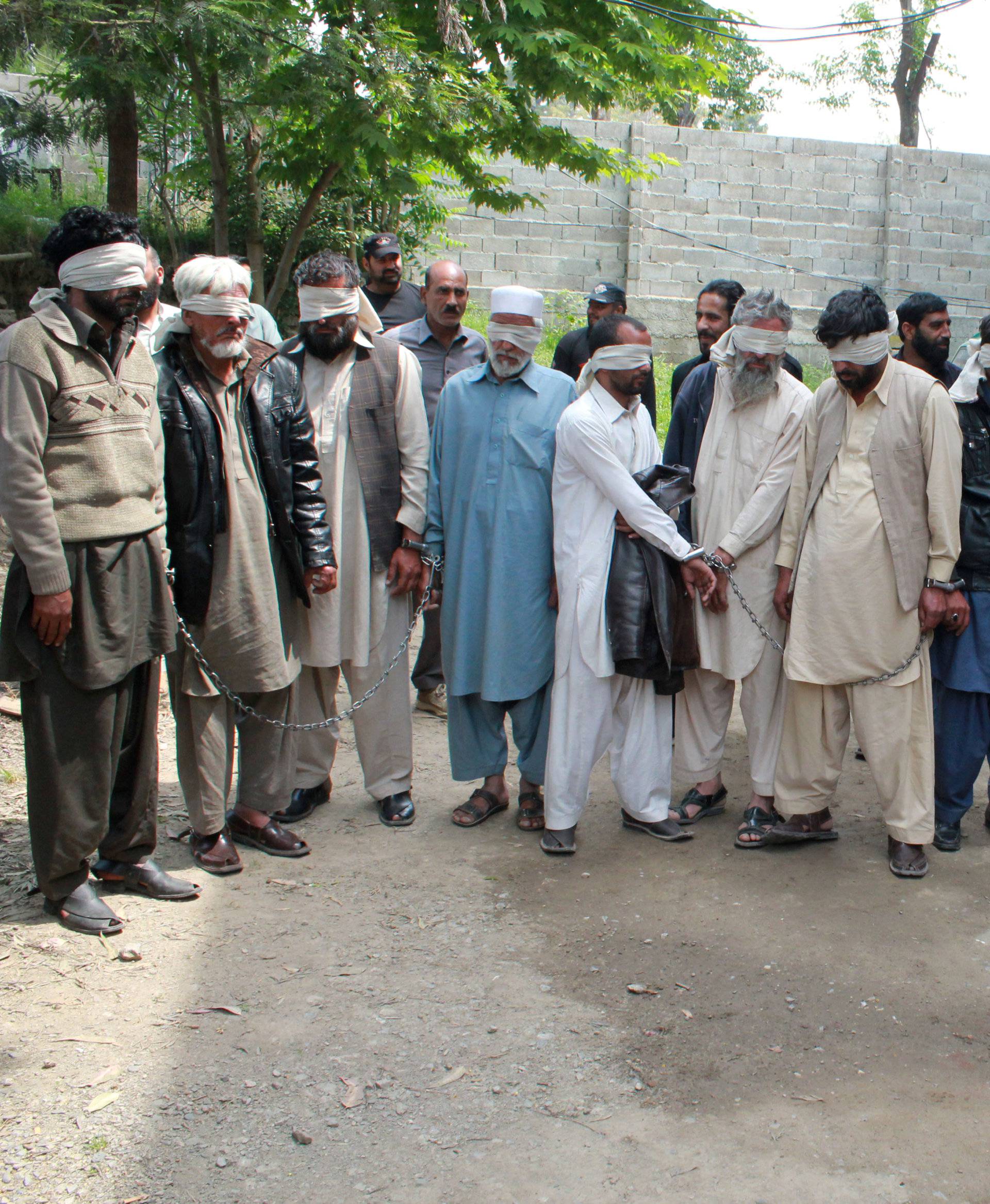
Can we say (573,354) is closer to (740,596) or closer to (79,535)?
→ (740,596)

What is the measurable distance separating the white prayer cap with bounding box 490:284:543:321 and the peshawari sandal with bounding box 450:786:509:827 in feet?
5.99

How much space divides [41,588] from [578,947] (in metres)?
1.90

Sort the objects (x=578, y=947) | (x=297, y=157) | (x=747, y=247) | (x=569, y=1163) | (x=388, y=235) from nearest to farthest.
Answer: (x=569, y=1163)
(x=578, y=947)
(x=388, y=235)
(x=297, y=157)
(x=747, y=247)

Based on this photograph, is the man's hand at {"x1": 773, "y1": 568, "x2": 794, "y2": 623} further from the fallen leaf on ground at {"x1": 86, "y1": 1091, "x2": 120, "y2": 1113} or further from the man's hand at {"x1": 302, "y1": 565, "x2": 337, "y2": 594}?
the fallen leaf on ground at {"x1": 86, "y1": 1091, "x2": 120, "y2": 1113}

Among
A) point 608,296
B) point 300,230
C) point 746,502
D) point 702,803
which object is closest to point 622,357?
point 746,502

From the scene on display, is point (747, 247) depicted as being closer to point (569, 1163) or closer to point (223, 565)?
point (223, 565)

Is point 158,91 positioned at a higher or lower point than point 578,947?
Result: higher

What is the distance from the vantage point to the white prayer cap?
4.20 m

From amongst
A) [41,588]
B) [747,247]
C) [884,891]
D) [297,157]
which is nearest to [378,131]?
[297,157]

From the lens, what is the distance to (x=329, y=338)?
4148 mm

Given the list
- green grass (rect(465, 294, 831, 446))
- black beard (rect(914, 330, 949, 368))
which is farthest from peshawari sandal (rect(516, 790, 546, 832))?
green grass (rect(465, 294, 831, 446))

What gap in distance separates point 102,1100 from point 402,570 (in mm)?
2133

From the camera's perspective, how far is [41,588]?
3.21 m

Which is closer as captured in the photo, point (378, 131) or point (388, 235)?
point (388, 235)
